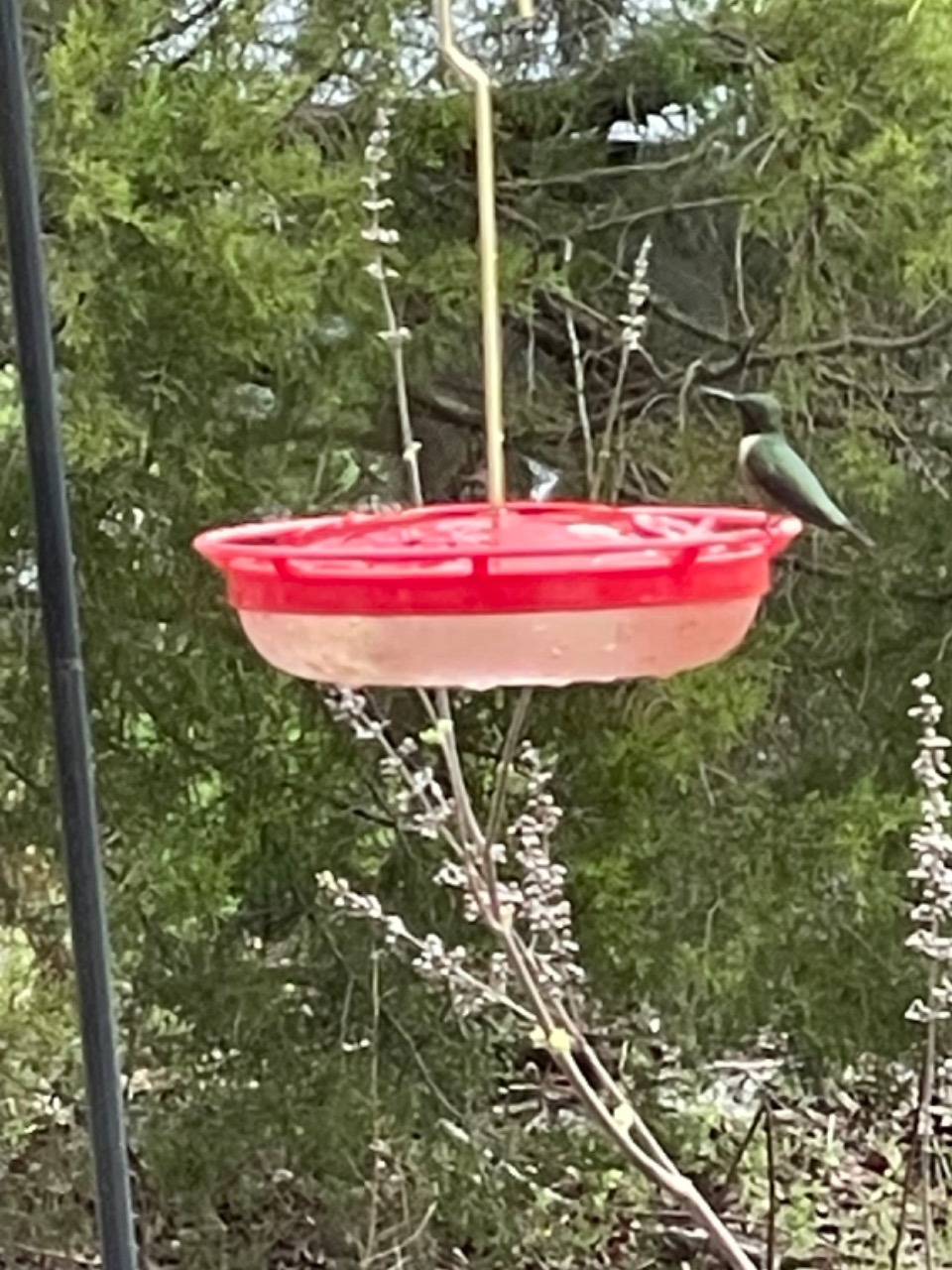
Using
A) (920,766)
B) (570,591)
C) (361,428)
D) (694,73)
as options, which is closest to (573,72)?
(694,73)

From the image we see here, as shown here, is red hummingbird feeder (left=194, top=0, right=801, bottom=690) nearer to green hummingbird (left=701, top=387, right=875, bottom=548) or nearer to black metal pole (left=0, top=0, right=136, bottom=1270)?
black metal pole (left=0, top=0, right=136, bottom=1270)

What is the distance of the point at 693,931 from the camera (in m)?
0.89

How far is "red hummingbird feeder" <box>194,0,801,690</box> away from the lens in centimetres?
42

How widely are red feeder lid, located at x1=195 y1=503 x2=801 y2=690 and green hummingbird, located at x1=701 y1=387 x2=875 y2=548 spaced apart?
1.04ft

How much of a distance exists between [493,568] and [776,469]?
0.41 metres

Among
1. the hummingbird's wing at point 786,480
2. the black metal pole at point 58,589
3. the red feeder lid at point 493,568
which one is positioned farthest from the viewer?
the hummingbird's wing at point 786,480

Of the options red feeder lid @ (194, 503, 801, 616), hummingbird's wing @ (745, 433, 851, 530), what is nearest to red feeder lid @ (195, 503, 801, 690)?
red feeder lid @ (194, 503, 801, 616)

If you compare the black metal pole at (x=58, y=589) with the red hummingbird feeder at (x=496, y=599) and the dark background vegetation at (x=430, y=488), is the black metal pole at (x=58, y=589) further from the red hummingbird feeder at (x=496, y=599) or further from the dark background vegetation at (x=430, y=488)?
the dark background vegetation at (x=430, y=488)

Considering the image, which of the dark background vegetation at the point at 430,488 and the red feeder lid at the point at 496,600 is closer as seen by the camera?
the red feeder lid at the point at 496,600

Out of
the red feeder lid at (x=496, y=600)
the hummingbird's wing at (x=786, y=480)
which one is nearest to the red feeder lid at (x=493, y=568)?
the red feeder lid at (x=496, y=600)

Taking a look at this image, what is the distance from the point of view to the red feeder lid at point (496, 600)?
1.39 feet

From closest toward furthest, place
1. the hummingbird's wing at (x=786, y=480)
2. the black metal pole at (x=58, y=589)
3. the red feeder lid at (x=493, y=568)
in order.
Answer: the red feeder lid at (x=493, y=568) → the black metal pole at (x=58, y=589) → the hummingbird's wing at (x=786, y=480)

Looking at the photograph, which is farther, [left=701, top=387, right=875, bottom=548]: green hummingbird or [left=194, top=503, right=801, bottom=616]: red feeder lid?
Answer: [left=701, top=387, right=875, bottom=548]: green hummingbird

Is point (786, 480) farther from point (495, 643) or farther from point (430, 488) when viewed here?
point (495, 643)
